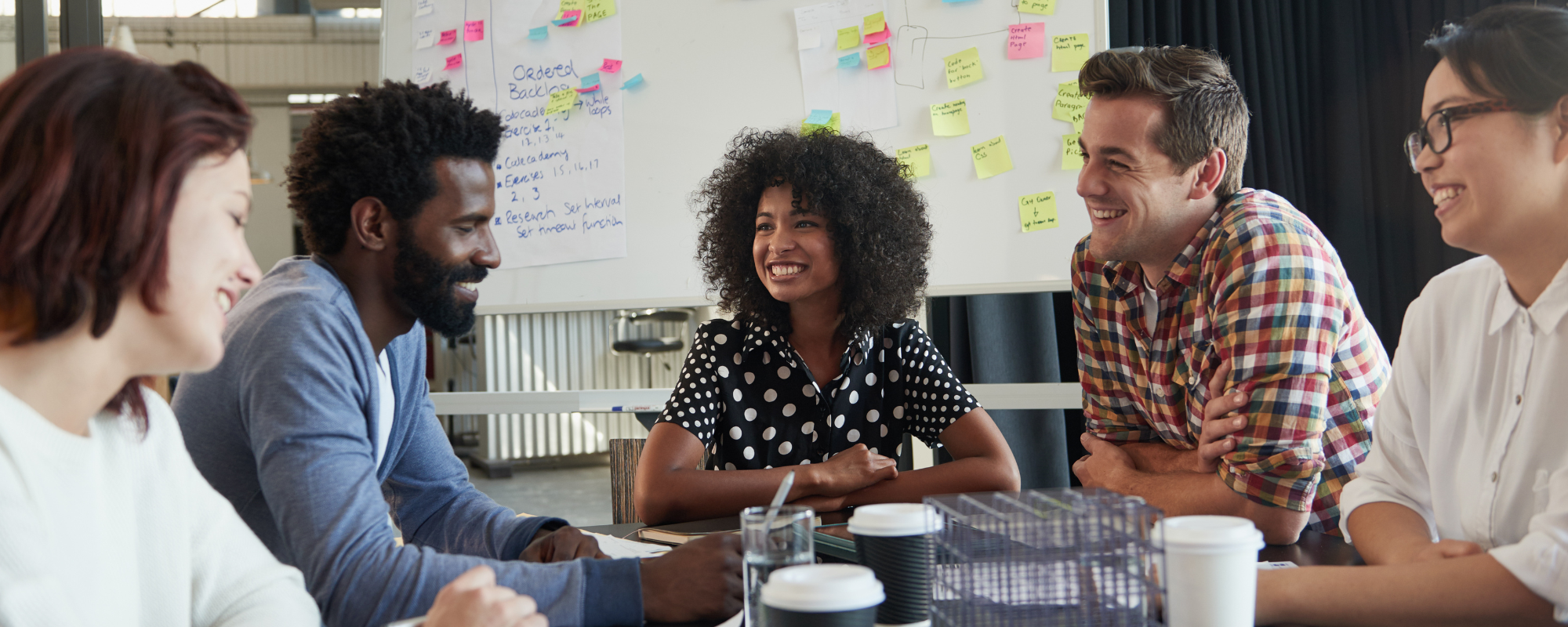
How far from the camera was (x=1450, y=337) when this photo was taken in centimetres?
122

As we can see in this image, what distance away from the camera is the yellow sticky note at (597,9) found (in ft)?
9.29

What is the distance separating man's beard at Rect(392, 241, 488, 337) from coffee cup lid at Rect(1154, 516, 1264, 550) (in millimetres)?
1013

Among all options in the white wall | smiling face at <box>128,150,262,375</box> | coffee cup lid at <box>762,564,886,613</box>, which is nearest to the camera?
coffee cup lid at <box>762,564,886,613</box>

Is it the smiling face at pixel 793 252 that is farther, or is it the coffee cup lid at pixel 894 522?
the smiling face at pixel 793 252

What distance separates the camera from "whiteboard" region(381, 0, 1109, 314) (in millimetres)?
2580

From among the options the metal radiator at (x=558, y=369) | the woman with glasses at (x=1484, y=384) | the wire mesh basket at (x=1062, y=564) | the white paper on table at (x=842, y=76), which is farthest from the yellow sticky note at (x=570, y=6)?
the metal radiator at (x=558, y=369)

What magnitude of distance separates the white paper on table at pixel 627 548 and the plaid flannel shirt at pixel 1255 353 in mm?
832

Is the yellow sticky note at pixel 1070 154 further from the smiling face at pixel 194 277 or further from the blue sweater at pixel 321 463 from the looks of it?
the smiling face at pixel 194 277

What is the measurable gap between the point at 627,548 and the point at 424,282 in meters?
0.47

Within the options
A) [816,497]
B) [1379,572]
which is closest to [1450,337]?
[1379,572]

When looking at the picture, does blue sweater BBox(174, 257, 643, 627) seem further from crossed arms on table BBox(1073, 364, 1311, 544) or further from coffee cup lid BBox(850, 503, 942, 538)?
crossed arms on table BBox(1073, 364, 1311, 544)

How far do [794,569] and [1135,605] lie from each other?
0.80 ft

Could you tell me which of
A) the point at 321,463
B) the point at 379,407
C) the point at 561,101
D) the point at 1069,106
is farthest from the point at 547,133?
the point at 321,463

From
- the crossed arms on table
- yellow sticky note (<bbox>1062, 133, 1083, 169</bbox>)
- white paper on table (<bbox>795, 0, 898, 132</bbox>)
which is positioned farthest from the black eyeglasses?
white paper on table (<bbox>795, 0, 898, 132</bbox>)
